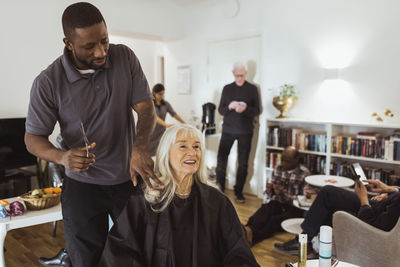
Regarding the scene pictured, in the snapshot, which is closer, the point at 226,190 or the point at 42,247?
the point at 42,247

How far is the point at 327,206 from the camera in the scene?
119 inches

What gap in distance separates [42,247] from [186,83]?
3.48 metres

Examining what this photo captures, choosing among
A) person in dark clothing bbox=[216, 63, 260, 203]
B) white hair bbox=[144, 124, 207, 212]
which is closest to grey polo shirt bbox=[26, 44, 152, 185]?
white hair bbox=[144, 124, 207, 212]

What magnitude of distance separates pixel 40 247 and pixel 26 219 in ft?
3.37

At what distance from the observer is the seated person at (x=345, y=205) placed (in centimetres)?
261

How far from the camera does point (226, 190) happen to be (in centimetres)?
557

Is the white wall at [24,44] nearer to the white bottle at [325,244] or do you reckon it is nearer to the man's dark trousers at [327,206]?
the man's dark trousers at [327,206]

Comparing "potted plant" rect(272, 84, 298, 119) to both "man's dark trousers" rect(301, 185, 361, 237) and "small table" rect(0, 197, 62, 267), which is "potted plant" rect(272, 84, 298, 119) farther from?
"small table" rect(0, 197, 62, 267)

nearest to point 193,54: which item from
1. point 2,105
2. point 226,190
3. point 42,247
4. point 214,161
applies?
point 214,161

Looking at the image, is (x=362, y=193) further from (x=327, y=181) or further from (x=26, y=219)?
(x=26, y=219)

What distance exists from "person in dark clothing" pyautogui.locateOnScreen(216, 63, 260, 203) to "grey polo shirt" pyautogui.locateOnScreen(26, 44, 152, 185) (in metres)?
3.21

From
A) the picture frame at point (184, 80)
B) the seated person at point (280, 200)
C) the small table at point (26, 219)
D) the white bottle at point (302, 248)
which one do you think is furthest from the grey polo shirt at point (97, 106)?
the picture frame at point (184, 80)

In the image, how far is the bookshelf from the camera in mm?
3891

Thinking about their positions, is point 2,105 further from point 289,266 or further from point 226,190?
point 289,266
